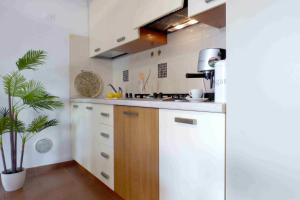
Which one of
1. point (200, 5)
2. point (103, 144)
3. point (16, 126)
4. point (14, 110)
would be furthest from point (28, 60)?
point (200, 5)

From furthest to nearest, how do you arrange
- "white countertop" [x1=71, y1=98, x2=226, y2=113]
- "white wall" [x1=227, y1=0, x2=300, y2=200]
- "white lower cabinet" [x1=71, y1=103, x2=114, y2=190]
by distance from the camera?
"white lower cabinet" [x1=71, y1=103, x2=114, y2=190] → "white countertop" [x1=71, y1=98, x2=226, y2=113] → "white wall" [x1=227, y1=0, x2=300, y2=200]

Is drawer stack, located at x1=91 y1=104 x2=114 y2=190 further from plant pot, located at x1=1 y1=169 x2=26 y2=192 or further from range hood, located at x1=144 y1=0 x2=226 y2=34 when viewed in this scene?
range hood, located at x1=144 y1=0 x2=226 y2=34

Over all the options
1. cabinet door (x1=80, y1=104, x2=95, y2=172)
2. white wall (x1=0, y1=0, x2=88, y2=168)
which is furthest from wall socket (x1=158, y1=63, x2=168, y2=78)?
white wall (x1=0, y1=0, x2=88, y2=168)

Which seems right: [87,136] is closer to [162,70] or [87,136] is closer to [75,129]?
[75,129]

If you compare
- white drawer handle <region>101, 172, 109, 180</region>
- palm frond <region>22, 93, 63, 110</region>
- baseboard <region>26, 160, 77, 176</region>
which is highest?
palm frond <region>22, 93, 63, 110</region>

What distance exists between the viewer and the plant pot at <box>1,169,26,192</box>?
1.93 m

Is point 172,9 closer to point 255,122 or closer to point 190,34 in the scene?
point 190,34

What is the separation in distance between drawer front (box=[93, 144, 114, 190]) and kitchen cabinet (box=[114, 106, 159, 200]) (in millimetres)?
92

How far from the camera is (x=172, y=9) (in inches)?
55.8

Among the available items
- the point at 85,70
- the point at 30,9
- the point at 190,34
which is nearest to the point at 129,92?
the point at 85,70

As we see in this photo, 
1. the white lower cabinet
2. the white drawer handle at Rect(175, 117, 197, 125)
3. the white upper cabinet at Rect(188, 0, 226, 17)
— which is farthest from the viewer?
the white lower cabinet

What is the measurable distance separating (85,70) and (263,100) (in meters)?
2.43

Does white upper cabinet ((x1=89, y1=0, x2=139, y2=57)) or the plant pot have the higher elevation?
white upper cabinet ((x1=89, y1=0, x2=139, y2=57))

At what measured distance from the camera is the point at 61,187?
6.68 feet
